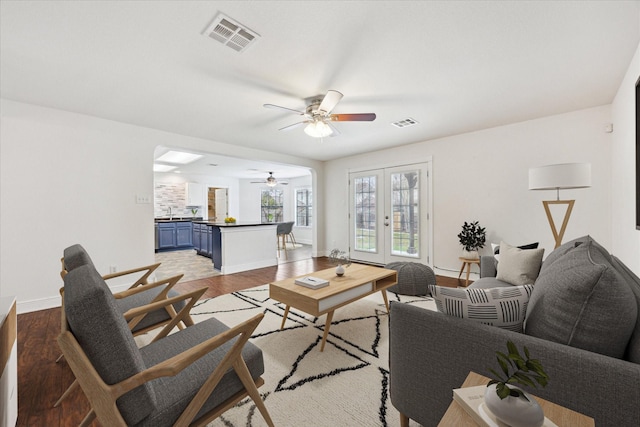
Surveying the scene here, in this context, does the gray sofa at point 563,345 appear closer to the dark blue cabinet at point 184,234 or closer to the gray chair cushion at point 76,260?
the gray chair cushion at point 76,260

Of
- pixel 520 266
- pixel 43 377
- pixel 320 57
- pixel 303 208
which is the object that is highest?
pixel 320 57

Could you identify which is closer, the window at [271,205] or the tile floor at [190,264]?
the tile floor at [190,264]

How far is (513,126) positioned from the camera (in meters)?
3.99

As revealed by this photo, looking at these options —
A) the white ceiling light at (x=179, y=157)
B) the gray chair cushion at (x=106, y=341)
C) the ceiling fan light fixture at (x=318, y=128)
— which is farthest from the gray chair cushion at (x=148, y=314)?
the white ceiling light at (x=179, y=157)

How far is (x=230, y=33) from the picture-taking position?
1949 millimetres

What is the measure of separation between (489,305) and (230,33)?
232 cm

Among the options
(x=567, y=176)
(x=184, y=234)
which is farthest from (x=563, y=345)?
(x=184, y=234)

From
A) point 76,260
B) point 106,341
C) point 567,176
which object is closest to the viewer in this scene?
point 106,341

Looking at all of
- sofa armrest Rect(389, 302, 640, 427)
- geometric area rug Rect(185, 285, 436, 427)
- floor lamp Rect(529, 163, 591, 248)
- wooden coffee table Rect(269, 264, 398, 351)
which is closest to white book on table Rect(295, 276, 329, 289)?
wooden coffee table Rect(269, 264, 398, 351)

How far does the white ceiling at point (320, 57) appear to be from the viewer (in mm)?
1751

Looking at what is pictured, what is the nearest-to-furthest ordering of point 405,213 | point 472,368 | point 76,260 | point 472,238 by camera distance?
1. point 472,368
2. point 76,260
3. point 472,238
4. point 405,213

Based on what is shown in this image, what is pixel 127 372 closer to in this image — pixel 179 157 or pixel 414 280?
pixel 414 280

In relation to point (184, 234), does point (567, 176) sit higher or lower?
higher

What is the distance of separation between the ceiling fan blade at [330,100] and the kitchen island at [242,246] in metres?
3.20
